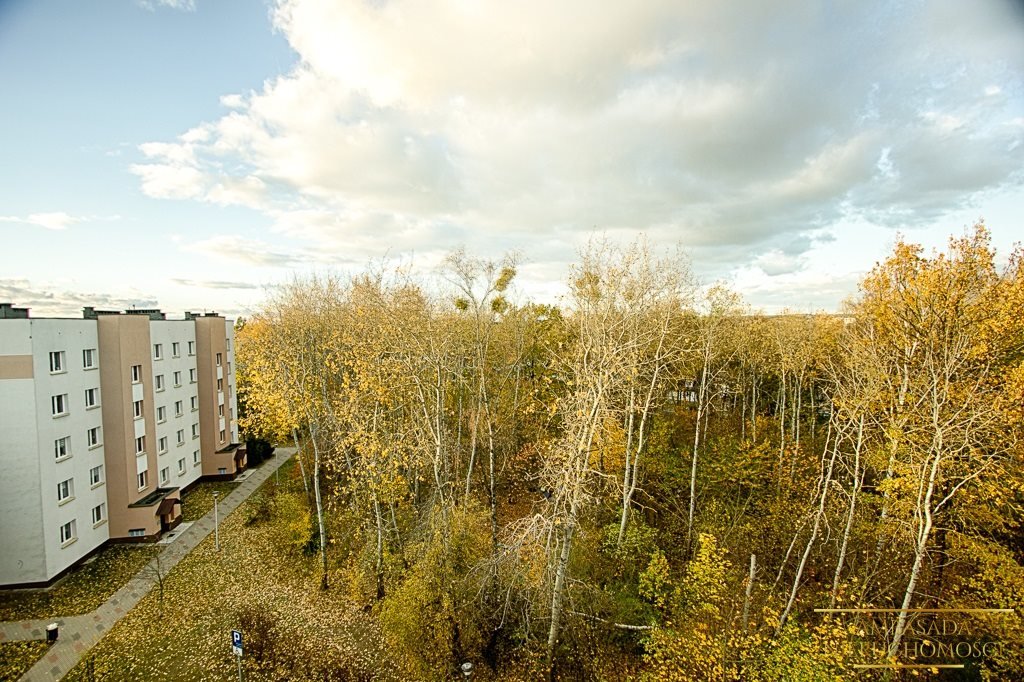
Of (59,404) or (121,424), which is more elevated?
(59,404)

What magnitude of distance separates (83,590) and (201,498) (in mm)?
9905

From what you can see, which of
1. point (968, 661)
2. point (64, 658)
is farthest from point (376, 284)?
point (968, 661)

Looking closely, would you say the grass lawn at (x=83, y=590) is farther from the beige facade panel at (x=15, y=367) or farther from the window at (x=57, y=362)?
→ the window at (x=57, y=362)

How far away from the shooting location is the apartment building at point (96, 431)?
60.2 feet

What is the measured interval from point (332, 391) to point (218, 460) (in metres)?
17.4

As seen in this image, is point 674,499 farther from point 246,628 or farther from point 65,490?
point 65,490

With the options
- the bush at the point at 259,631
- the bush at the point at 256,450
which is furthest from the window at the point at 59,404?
the bush at the point at 256,450

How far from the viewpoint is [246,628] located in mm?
15703

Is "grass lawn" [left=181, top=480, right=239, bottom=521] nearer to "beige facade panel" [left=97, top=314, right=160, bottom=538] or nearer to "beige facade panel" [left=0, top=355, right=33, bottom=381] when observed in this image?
"beige facade panel" [left=97, top=314, right=160, bottom=538]

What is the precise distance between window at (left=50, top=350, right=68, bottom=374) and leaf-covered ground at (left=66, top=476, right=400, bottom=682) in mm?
10362

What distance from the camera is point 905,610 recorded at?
916 cm

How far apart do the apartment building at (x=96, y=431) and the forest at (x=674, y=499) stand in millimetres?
8511

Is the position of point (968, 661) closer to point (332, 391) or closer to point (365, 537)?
point (365, 537)

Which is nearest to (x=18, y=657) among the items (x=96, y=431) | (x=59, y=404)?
(x=59, y=404)
